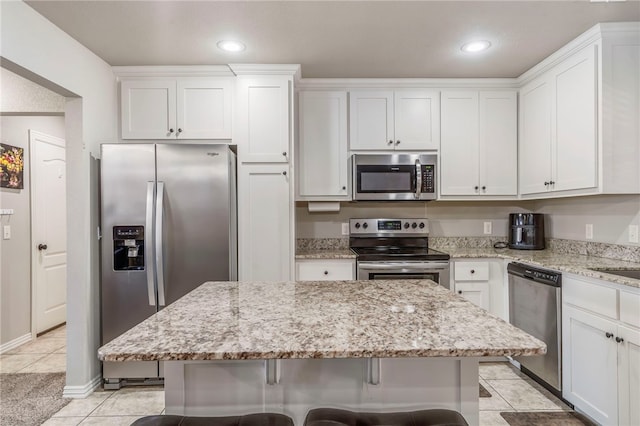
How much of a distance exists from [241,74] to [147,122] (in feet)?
2.91

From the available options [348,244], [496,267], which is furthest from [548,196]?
[348,244]

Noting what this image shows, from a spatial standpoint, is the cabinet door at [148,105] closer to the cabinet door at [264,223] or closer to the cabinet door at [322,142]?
the cabinet door at [264,223]

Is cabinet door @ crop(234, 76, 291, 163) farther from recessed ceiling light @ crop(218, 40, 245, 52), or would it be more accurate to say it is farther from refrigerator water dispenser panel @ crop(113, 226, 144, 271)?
refrigerator water dispenser panel @ crop(113, 226, 144, 271)

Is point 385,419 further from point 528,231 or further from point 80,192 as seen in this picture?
point 528,231

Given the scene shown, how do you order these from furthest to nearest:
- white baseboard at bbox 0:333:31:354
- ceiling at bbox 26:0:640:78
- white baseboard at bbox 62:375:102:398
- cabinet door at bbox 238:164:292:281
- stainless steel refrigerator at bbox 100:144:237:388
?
1. white baseboard at bbox 0:333:31:354
2. cabinet door at bbox 238:164:292:281
3. stainless steel refrigerator at bbox 100:144:237:388
4. white baseboard at bbox 62:375:102:398
5. ceiling at bbox 26:0:640:78

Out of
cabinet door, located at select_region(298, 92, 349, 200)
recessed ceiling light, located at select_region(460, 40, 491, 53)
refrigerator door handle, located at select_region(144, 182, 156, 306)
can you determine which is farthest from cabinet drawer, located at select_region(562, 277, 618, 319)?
refrigerator door handle, located at select_region(144, 182, 156, 306)

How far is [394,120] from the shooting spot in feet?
10.4

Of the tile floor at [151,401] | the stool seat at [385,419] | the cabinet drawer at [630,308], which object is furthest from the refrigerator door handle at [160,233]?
the cabinet drawer at [630,308]

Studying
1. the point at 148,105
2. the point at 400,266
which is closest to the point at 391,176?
the point at 400,266

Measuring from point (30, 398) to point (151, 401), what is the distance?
0.85 m

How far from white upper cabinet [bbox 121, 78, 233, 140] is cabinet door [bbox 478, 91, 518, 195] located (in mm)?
2294

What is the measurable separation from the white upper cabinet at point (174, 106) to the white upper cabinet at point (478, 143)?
1.98 meters

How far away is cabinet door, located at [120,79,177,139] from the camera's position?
2.87 m

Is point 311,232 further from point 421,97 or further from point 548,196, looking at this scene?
point 548,196
